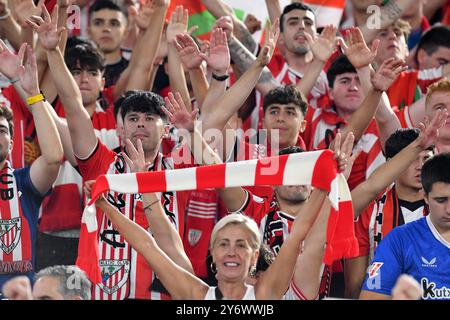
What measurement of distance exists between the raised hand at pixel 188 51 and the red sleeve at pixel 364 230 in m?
1.48

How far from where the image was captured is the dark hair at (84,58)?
8.33 metres

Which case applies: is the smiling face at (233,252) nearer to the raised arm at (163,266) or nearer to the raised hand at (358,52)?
the raised arm at (163,266)

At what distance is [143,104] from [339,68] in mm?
1711

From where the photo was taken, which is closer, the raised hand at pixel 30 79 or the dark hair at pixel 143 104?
the raised hand at pixel 30 79

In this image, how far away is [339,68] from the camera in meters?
8.65

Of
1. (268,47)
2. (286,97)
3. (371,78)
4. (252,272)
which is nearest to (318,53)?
(286,97)

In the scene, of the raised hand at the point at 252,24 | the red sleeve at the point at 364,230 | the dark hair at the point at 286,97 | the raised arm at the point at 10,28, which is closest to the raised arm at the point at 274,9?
the raised hand at the point at 252,24

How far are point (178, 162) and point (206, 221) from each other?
442mm

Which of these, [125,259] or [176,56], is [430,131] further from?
[176,56]

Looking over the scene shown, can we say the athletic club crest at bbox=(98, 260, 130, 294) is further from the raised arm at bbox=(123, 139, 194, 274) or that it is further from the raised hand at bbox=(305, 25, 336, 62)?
the raised hand at bbox=(305, 25, 336, 62)

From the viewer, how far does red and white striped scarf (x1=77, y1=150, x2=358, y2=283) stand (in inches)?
242

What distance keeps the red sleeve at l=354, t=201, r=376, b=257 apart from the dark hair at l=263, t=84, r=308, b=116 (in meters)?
0.97

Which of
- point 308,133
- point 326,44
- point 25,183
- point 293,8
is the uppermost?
point 293,8

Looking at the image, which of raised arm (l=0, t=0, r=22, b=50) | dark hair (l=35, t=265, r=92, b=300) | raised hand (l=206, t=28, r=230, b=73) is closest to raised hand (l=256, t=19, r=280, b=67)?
raised hand (l=206, t=28, r=230, b=73)
